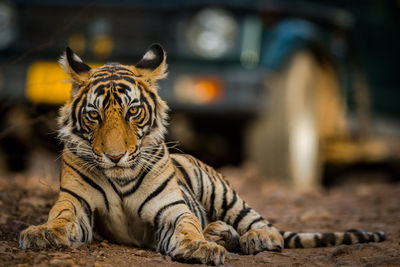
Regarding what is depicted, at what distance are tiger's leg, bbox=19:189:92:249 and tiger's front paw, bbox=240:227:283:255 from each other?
2.78 ft

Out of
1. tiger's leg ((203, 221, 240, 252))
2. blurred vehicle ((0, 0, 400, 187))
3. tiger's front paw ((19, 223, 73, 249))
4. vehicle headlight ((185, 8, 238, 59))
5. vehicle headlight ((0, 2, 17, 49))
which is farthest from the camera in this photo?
vehicle headlight ((0, 2, 17, 49))

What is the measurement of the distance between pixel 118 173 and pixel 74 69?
23.7 inches

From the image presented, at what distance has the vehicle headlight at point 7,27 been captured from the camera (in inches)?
264

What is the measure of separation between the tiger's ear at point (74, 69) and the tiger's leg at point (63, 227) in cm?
58

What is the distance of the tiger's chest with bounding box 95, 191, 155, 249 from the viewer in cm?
337

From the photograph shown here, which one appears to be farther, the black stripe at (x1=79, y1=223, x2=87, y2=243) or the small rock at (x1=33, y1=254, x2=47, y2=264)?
the black stripe at (x1=79, y1=223, x2=87, y2=243)

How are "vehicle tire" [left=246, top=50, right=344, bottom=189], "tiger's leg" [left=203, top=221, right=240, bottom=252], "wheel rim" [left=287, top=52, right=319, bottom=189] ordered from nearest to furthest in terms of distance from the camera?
"tiger's leg" [left=203, top=221, right=240, bottom=252], "vehicle tire" [left=246, top=50, right=344, bottom=189], "wheel rim" [left=287, top=52, right=319, bottom=189]

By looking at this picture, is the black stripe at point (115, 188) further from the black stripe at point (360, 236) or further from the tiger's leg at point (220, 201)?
the black stripe at point (360, 236)

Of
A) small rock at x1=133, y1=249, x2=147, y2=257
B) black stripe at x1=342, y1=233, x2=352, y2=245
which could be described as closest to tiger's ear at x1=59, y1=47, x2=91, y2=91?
small rock at x1=133, y1=249, x2=147, y2=257

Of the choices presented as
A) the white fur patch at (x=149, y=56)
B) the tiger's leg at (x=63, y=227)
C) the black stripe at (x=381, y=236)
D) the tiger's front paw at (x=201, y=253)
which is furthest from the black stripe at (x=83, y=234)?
the black stripe at (x=381, y=236)

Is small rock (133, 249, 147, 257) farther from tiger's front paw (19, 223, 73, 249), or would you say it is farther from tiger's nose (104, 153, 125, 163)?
tiger's nose (104, 153, 125, 163)

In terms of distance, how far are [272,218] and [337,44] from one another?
3.92m

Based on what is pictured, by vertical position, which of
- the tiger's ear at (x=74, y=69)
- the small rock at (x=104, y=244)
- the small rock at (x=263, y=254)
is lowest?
the small rock at (x=104, y=244)

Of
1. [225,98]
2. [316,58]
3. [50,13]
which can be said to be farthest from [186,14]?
[316,58]
